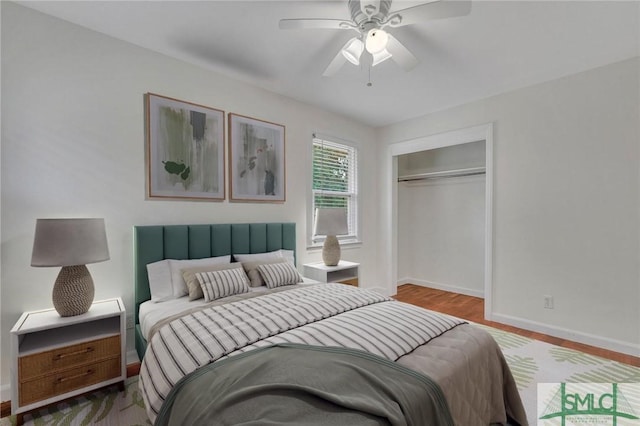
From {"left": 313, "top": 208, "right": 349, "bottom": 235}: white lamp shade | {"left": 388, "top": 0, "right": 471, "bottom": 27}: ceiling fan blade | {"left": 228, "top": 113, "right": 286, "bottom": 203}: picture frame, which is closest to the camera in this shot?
{"left": 388, "top": 0, "right": 471, "bottom": 27}: ceiling fan blade

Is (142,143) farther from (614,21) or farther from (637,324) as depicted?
(637,324)

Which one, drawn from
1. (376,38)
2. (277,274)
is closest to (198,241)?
Result: (277,274)

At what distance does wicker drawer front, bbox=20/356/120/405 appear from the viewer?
168 cm

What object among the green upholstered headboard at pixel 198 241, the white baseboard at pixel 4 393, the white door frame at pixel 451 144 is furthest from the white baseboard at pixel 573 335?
the white baseboard at pixel 4 393

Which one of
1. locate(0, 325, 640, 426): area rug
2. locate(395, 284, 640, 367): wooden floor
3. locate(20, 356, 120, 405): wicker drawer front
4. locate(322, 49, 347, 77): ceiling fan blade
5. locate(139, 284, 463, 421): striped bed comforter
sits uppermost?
locate(322, 49, 347, 77): ceiling fan blade

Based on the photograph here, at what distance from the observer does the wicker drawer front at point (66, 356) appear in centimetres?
168

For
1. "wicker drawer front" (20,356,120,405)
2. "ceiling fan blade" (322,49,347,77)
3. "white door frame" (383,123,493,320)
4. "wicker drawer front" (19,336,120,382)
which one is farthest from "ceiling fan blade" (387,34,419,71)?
"wicker drawer front" (20,356,120,405)

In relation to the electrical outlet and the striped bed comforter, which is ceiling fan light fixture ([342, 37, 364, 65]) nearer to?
the striped bed comforter

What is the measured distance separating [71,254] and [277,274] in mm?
1436

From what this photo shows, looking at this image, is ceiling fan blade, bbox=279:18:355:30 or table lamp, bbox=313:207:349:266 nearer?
ceiling fan blade, bbox=279:18:355:30

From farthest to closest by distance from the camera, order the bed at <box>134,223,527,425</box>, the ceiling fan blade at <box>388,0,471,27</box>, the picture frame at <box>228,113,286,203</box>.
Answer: the picture frame at <box>228,113,286,203</box> → the ceiling fan blade at <box>388,0,471,27</box> → the bed at <box>134,223,527,425</box>

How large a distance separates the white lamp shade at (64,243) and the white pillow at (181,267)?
1.78 feet

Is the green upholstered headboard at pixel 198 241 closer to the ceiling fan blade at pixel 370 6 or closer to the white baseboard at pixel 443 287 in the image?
the ceiling fan blade at pixel 370 6

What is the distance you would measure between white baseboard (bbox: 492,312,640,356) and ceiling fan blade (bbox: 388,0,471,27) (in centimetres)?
309
